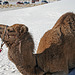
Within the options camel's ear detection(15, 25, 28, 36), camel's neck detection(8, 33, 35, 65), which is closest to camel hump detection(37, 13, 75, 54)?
camel's neck detection(8, 33, 35, 65)

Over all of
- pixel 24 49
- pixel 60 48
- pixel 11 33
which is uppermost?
pixel 11 33

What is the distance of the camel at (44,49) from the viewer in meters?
1.67

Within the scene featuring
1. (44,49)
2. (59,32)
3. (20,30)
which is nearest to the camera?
(20,30)

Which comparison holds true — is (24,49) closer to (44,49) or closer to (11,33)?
(11,33)

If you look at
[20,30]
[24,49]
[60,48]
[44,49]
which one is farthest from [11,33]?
[60,48]

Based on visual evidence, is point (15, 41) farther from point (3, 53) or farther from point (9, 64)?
point (3, 53)

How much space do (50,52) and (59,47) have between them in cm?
23

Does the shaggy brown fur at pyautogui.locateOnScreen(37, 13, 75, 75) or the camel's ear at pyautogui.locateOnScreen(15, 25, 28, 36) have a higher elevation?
the camel's ear at pyautogui.locateOnScreen(15, 25, 28, 36)

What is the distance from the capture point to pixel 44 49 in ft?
7.53

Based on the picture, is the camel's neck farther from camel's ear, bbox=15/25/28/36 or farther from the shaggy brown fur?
the shaggy brown fur

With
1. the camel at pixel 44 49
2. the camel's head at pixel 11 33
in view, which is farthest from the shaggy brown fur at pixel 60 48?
the camel's head at pixel 11 33

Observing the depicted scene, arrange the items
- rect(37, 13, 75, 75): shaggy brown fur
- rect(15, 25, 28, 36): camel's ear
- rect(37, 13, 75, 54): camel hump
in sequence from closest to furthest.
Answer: rect(15, 25, 28, 36): camel's ear
rect(37, 13, 75, 75): shaggy brown fur
rect(37, 13, 75, 54): camel hump

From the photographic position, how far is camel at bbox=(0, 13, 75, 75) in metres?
1.67

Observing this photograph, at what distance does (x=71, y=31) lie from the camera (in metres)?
2.61
